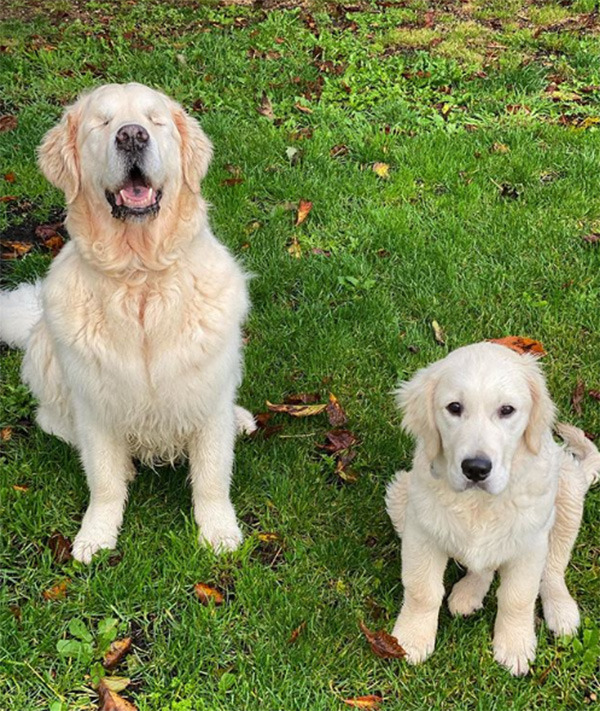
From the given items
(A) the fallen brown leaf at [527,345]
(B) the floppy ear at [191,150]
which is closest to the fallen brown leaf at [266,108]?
(A) the fallen brown leaf at [527,345]

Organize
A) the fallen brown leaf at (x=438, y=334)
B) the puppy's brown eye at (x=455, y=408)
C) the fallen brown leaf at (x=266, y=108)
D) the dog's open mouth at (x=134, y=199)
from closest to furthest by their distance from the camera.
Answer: the puppy's brown eye at (x=455, y=408)
the dog's open mouth at (x=134, y=199)
the fallen brown leaf at (x=438, y=334)
the fallen brown leaf at (x=266, y=108)

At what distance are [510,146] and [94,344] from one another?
424cm

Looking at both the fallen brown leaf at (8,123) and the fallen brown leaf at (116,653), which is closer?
→ the fallen brown leaf at (116,653)

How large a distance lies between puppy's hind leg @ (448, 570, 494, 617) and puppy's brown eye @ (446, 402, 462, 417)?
28.5 inches

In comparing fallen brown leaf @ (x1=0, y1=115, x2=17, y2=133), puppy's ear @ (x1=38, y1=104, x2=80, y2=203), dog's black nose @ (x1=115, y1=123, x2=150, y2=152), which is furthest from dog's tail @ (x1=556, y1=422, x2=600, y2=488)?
fallen brown leaf @ (x1=0, y1=115, x2=17, y2=133)

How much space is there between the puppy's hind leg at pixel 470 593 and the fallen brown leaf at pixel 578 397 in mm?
1230

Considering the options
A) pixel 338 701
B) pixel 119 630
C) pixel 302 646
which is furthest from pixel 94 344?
pixel 338 701

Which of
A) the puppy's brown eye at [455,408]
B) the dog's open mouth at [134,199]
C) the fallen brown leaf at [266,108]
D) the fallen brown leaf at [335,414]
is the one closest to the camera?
the puppy's brown eye at [455,408]

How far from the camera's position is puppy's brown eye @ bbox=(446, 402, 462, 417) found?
2.54 meters

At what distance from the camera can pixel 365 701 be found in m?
2.68

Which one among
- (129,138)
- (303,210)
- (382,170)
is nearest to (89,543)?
(129,138)

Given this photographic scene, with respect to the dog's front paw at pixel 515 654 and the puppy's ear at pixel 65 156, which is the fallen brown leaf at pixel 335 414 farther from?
the puppy's ear at pixel 65 156

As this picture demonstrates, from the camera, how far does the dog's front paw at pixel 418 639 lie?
2.80m

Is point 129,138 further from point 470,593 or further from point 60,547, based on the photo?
point 470,593
